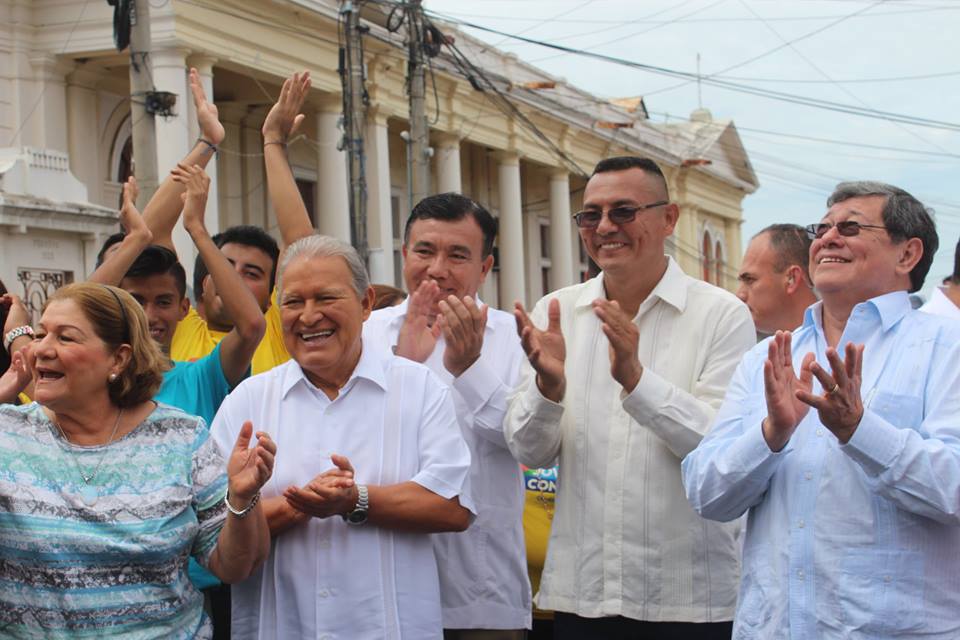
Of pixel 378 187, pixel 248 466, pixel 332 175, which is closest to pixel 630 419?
pixel 248 466

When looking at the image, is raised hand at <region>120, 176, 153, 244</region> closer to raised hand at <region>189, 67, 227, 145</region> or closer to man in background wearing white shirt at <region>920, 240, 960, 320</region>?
raised hand at <region>189, 67, 227, 145</region>

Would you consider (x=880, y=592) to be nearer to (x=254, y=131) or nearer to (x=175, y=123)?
(x=175, y=123)

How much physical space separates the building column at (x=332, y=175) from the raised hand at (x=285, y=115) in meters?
17.8

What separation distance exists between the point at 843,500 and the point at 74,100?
1836 centimetres

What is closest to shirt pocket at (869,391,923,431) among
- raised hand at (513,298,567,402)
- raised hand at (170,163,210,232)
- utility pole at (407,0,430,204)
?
raised hand at (513,298,567,402)

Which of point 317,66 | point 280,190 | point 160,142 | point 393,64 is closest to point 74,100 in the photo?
point 160,142

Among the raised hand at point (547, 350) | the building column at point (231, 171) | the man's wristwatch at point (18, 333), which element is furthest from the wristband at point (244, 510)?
the building column at point (231, 171)

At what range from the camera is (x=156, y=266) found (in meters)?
4.69

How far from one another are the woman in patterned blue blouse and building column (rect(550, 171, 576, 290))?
103 ft

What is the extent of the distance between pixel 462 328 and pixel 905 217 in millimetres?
1365

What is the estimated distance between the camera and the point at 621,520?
149 inches

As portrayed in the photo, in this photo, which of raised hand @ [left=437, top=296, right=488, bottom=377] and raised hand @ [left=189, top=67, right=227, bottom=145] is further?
raised hand @ [left=189, top=67, right=227, bottom=145]

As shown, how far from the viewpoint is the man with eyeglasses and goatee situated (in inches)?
146

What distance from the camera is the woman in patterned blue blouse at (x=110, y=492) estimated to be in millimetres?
3129
